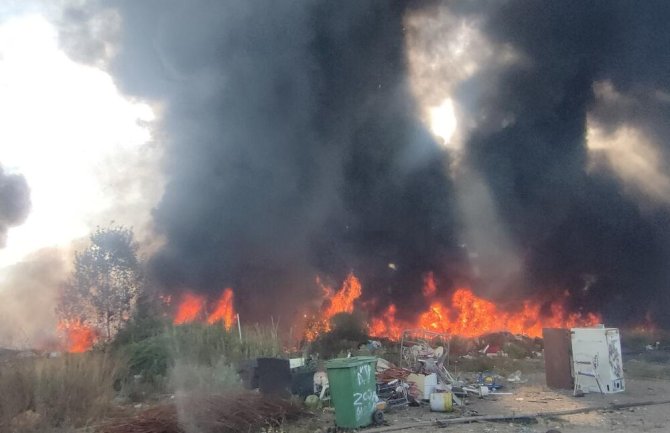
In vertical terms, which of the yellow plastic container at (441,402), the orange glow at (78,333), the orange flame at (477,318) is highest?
the orange glow at (78,333)

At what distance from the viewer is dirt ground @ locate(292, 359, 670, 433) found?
391 inches

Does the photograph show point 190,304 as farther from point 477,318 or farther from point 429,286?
point 477,318

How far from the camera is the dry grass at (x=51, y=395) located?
919 centimetres

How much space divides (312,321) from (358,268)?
7.62 meters

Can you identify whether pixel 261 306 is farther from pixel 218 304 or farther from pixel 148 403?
pixel 148 403

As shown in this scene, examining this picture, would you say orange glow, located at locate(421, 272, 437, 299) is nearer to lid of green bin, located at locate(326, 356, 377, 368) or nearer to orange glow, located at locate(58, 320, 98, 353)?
orange glow, located at locate(58, 320, 98, 353)

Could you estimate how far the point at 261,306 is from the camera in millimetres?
34719

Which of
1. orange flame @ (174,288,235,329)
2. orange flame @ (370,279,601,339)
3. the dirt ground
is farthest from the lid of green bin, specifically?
orange flame @ (174,288,235,329)

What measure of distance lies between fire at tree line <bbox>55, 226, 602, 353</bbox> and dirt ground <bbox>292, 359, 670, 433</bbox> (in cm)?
1010

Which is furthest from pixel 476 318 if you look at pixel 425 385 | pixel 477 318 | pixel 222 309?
pixel 425 385

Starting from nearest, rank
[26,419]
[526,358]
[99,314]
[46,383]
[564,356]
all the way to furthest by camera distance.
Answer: [26,419] < [46,383] < [564,356] < [526,358] < [99,314]

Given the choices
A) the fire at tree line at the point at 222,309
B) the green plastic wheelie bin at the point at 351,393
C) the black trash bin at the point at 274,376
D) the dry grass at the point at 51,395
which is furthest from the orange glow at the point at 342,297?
the dry grass at the point at 51,395

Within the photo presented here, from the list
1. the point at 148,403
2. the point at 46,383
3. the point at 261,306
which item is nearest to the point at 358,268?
the point at 261,306

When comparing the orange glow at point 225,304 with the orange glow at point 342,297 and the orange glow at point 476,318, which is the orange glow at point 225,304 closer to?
the orange glow at point 342,297
